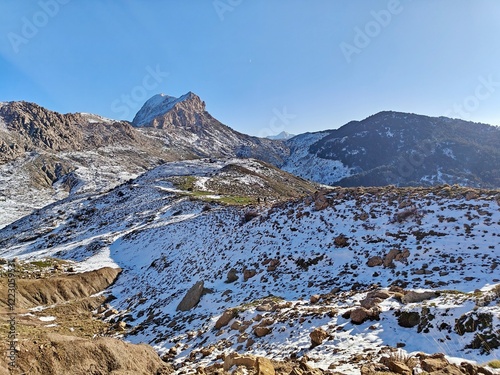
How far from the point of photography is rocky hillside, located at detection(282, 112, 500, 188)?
476ft

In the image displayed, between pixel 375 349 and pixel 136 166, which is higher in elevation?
pixel 136 166

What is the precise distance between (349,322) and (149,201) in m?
51.0

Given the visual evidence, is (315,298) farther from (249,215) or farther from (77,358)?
(249,215)

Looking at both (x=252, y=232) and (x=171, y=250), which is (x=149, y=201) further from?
(x=252, y=232)

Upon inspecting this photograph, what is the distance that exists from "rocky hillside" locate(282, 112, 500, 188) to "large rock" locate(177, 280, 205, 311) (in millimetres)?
143715

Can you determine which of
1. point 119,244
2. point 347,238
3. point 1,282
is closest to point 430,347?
point 347,238

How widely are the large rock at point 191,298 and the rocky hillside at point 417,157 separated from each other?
144m

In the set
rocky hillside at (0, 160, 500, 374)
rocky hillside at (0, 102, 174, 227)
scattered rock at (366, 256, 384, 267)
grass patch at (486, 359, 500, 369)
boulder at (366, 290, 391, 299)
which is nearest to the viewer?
grass patch at (486, 359, 500, 369)

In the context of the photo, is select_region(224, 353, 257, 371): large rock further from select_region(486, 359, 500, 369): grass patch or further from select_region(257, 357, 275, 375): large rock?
select_region(486, 359, 500, 369): grass patch

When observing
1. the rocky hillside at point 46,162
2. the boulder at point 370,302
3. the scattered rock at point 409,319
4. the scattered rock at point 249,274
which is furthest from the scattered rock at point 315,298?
the rocky hillside at point 46,162

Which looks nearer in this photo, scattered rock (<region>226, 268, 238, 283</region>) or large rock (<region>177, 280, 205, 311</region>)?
large rock (<region>177, 280, 205, 311</region>)

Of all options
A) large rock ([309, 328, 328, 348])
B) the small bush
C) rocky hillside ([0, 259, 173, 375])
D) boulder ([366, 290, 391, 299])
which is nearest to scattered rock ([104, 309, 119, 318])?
rocky hillside ([0, 259, 173, 375])

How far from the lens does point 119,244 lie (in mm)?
39594

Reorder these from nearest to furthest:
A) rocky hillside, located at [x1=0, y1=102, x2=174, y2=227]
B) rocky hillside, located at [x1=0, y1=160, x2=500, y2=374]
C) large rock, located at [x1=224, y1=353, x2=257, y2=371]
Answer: large rock, located at [x1=224, y1=353, x2=257, y2=371] → rocky hillside, located at [x1=0, y1=160, x2=500, y2=374] → rocky hillside, located at [x1=0, y1=102, x2=174, y2=227]
